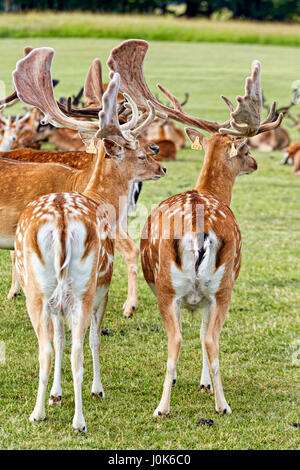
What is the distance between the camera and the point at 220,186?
5012 mm

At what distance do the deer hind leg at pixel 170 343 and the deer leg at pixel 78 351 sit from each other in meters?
0.45

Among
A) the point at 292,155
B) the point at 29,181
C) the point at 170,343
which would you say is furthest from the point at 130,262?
the point at 292,155

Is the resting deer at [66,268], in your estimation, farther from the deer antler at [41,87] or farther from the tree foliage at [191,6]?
the tree foliage at [191,6]

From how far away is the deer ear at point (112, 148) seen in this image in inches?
186

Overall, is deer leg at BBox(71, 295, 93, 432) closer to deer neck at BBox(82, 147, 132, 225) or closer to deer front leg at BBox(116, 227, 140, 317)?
deer neck at BBox(82, 147, 132, 225)

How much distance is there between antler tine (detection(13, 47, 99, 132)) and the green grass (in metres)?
31.0

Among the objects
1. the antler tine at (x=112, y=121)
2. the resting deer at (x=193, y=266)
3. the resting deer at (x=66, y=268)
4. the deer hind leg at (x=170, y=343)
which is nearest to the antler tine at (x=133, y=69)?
the antler tine at (x=112, y=121)

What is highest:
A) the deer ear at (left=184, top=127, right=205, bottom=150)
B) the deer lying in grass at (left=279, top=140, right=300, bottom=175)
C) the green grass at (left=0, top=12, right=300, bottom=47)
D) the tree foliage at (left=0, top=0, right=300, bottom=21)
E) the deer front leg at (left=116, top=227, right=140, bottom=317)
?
the deer ear at (left=184, top=127, right=205, bottom=150)

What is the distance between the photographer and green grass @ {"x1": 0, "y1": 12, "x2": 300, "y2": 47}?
36.6m

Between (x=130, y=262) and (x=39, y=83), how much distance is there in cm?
173

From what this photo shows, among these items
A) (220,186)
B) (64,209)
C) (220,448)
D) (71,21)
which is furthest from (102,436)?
(71,21)

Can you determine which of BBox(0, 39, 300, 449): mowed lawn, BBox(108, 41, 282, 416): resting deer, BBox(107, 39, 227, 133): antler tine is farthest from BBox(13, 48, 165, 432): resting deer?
BBox(107, 39, 227, 133): antler tine

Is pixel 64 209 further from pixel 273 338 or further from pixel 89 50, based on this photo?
pixel 89 50

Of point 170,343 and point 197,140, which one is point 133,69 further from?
point 170,343
